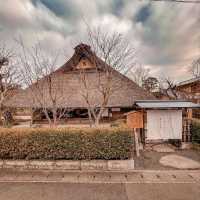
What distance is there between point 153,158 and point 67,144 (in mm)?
3350

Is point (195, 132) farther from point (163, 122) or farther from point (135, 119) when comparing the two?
point (135, 119)

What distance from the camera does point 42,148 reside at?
5.71 metres

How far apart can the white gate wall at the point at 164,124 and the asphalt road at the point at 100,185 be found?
260 cm

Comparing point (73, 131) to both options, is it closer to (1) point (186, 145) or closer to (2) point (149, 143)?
(2) point (149, 143)

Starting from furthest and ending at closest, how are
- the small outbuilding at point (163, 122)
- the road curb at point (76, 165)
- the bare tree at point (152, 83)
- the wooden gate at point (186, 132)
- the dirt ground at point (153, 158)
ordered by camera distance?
the bare tree at point (152, 83) → the wooden gate at point (186, 132) → the small outbuilding at point (163, 122) → the dirt ground at point (153, 158) → the road curb at point (76, 165)

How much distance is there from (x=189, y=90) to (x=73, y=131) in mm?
12368

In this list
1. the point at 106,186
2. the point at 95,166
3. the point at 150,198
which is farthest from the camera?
the point at 95,166

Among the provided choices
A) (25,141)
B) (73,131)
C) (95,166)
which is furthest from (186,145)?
(25,141)

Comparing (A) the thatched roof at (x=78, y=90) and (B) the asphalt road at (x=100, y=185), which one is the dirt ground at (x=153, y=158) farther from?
(A) the thatched roof at (x=78, y=90)

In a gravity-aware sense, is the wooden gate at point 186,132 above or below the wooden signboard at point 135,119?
below

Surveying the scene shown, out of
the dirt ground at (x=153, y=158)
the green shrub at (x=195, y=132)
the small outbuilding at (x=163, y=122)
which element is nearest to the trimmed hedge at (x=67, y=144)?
the dirt ground at (x=153, y=158)

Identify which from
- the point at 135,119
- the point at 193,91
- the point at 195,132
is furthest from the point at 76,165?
the point at 193,91

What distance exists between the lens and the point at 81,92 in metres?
13.2

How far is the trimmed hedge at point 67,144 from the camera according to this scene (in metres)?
5.61
